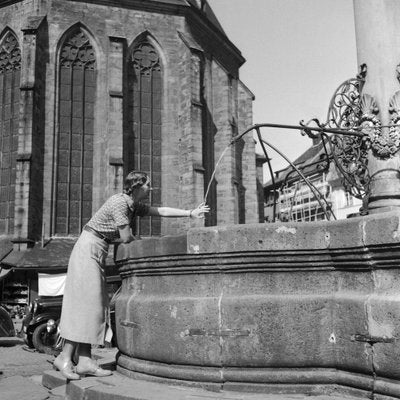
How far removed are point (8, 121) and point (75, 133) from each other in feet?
9.87

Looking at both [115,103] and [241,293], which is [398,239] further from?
[115,103]

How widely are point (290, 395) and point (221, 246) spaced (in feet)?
3.16

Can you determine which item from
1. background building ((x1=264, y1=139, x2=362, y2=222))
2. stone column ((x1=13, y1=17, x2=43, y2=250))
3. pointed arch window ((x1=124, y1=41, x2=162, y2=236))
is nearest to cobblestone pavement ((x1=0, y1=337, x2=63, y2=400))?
background building ((x1=264, y1=139, x2=362, y2=222))

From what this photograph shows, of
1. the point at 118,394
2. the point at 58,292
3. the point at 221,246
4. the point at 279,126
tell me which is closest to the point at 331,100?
the point at 279,126

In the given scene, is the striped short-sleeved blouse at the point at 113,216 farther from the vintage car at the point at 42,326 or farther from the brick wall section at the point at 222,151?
the brick wall section at the point at 222,151

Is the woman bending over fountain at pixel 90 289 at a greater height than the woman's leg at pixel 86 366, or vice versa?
the woman bending over fountain at pixel 90 289

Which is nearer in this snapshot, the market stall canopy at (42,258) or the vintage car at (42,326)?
the vintage car at (42,326)

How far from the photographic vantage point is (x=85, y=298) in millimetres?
3893

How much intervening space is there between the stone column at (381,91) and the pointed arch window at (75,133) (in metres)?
18.6

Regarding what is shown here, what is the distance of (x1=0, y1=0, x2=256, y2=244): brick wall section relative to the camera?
22656 millimetres

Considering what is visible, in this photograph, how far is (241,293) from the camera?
3.38 meters

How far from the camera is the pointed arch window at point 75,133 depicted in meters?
22.7

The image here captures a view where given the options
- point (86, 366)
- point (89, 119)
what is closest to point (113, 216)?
point (86, 366)

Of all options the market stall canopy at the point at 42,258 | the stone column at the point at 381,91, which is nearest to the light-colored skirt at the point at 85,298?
the stone column at the point at 381,91
